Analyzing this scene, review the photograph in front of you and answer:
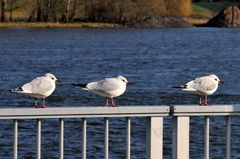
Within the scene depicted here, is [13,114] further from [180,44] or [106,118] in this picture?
[180,44]

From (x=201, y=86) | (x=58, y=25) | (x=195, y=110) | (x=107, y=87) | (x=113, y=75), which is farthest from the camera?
(x=58, y=25)

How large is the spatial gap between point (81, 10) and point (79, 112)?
12164cm

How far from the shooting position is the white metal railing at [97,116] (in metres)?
Answer: 9.55

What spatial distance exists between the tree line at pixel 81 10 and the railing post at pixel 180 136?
358 feet

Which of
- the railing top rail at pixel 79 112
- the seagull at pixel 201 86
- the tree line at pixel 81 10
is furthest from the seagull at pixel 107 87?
the tree line at pixel 81 10

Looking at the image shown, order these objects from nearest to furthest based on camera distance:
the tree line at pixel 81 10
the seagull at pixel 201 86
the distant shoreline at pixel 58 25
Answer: the seagull at pixel 201 86
the distant shoreline at pixel 58 25
the tree line at pixel 81 10

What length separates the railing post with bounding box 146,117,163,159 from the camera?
32.4 feet

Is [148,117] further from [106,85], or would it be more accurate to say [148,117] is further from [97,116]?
[106,85]

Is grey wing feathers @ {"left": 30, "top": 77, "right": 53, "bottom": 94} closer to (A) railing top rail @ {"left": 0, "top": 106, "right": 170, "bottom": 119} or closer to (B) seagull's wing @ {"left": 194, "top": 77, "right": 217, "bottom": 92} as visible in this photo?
(A) railing top rail @ {"left": 0, "top": 106, "right": 170, "bottom": 119}

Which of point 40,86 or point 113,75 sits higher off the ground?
point 40,86

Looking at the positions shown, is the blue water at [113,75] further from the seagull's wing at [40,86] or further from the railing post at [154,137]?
the railing post at [154,137]

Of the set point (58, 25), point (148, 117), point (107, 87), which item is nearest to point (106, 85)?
point (107, 87)

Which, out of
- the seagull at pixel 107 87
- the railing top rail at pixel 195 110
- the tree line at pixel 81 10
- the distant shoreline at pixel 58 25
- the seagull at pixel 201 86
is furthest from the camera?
the tree line at pixel 81 10

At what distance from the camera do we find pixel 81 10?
429 feet
